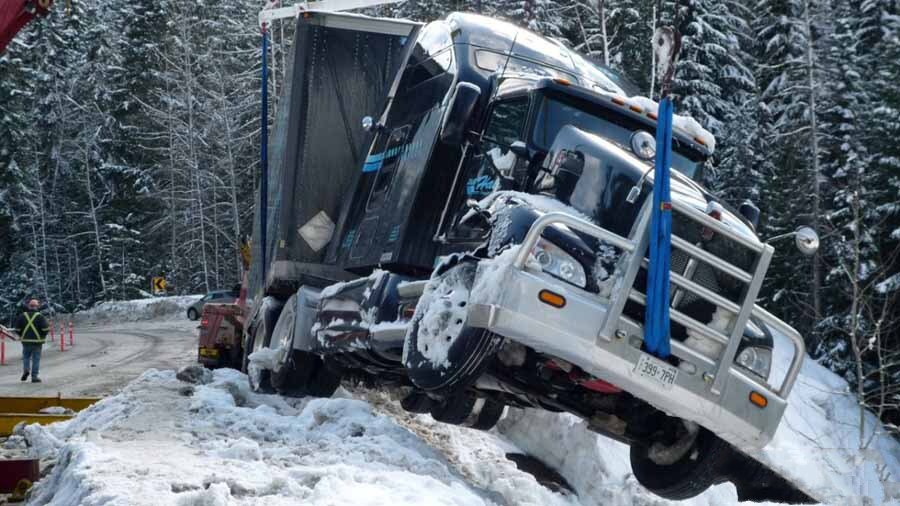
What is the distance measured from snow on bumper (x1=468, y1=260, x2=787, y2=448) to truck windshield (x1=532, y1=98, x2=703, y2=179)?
5.89 ft

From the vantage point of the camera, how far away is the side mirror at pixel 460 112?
7.18m

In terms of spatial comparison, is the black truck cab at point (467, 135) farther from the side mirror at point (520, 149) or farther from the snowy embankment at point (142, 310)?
the snowy embankment at point (142, 310)

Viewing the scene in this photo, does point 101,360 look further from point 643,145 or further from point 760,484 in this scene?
point 643,145

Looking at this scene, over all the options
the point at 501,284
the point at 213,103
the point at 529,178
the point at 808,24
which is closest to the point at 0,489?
the point at 501,284

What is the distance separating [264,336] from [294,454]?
4289mm

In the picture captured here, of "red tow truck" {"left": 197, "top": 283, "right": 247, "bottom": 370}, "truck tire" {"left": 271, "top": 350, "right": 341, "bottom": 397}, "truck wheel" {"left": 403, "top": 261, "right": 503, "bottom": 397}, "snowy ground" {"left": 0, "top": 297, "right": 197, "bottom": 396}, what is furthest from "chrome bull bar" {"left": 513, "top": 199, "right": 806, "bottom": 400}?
"snowy ground" {"left": 0, "top": 297, "right": 197, "bottom": 396}

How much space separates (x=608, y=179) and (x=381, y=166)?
3.42 metres

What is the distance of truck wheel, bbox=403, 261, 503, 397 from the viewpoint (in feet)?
20.1

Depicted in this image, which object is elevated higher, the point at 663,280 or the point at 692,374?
the point at 663,280

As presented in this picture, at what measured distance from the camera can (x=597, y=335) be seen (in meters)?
5.75

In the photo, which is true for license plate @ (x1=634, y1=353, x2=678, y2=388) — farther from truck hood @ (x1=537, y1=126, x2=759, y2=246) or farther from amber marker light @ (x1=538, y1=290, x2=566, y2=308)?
truck hood @ (x1=537, y1=126, x2=759, y2=246)

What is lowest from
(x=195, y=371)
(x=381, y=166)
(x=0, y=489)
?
(x=195, y=371)

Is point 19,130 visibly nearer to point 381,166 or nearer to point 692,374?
point 381,166

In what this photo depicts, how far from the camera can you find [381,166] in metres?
9.72
